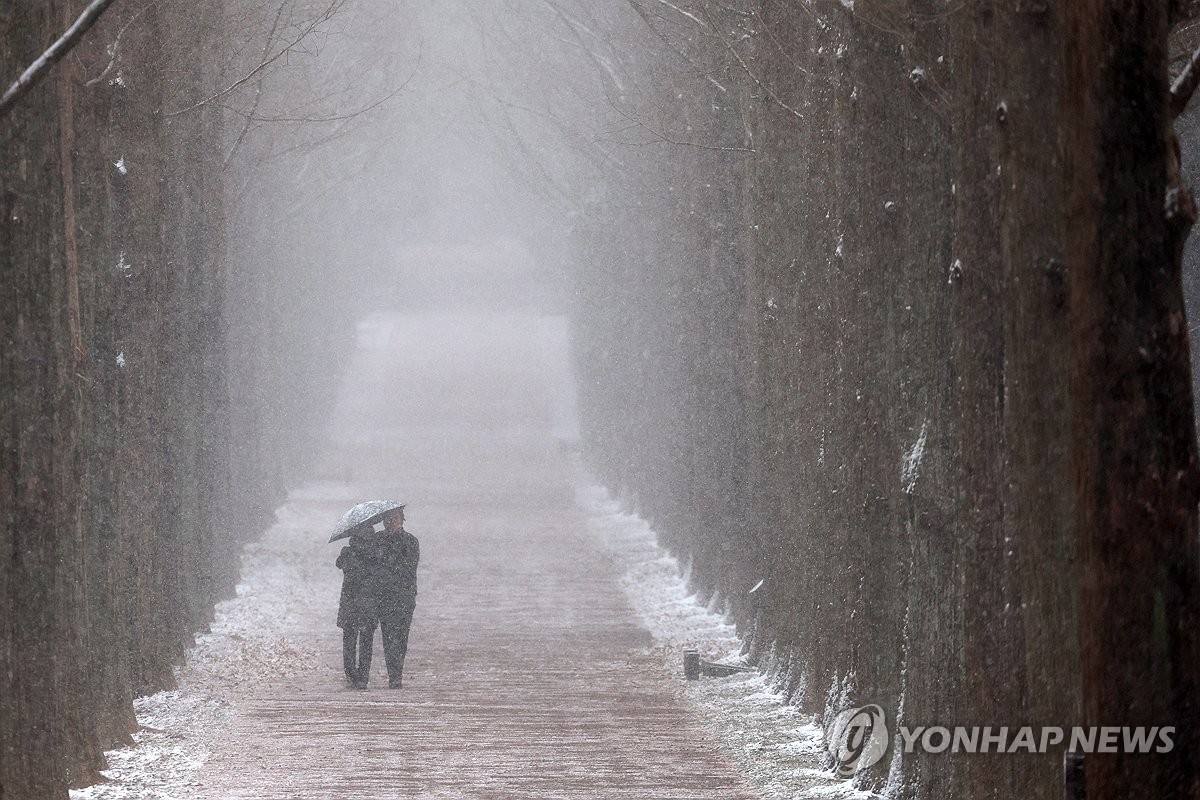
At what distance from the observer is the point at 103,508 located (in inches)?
525

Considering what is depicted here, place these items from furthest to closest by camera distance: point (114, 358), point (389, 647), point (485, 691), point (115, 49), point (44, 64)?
1. point (389, 647)
2. point (485, 691)
3. point (114, 358)
4. point (115, 49)
5. point (44, 64)

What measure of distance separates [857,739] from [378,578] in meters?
5.27

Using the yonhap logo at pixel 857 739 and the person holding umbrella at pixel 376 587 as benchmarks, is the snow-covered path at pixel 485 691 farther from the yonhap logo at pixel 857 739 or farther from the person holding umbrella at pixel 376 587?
the person holding umbrella at pixel 376 587

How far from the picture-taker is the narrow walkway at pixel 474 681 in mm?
11281

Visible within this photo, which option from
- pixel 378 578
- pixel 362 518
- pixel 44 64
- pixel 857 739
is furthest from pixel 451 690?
pixel 44 64

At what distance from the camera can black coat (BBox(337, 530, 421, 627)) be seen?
1516 cm

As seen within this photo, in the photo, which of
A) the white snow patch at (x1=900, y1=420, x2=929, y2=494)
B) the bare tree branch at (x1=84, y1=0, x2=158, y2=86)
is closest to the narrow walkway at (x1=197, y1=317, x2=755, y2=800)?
the white snow patch at (x1=900, y1=420, x2=929, y2=494)

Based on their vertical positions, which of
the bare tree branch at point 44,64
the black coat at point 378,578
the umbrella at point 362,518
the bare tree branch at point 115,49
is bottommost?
the black coat at point 378,578

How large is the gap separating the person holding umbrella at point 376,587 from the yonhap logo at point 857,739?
4.65 metres

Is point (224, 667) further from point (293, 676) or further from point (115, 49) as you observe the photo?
point (115, 49)

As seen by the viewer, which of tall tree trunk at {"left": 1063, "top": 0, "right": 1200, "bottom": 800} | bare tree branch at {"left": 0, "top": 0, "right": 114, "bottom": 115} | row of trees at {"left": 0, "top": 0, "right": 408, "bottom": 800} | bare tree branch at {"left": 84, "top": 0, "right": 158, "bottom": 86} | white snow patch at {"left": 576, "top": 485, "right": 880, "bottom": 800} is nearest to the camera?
tall tree trunk at {"left": 1063, "top": 0, "right": 1200, "bottom": 800}

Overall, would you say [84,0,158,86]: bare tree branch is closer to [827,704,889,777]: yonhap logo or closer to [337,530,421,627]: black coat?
[337,530,421,627]: black coat

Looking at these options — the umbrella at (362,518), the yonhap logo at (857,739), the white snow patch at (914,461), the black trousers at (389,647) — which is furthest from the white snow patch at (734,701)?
the umbrella at (362,518)

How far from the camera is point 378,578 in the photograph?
601 inches
